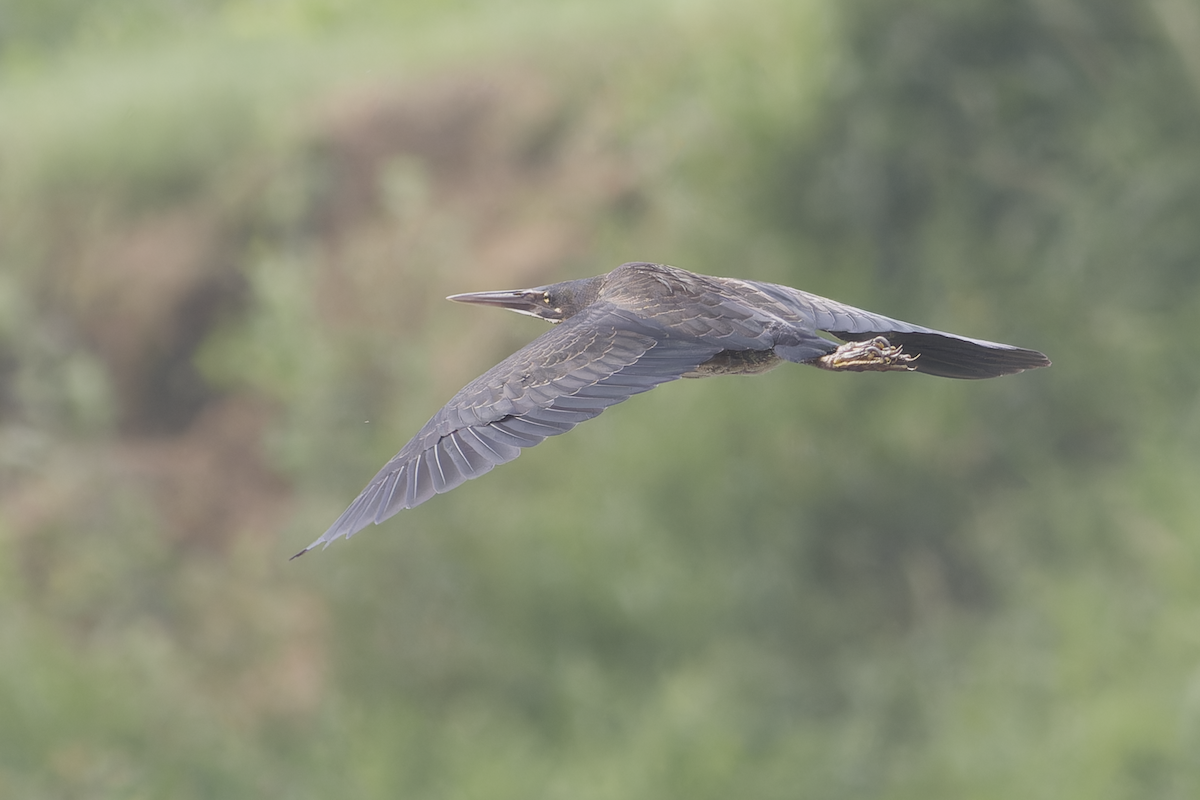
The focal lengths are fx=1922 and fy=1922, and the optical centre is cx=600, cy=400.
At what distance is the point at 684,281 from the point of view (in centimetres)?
675

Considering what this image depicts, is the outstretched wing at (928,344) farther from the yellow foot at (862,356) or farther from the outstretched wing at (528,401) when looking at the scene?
the outstretched wing at (528,401)

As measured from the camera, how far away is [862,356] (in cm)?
648

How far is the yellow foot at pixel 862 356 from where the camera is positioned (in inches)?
254

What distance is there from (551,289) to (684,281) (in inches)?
40.7

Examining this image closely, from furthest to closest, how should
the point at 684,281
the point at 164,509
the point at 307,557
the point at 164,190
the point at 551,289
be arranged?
Answer: 1. the point at 164,190
2. the point at 164,509
3. the point at 307,557
4. the point at 551,289
5. the point at 684,281

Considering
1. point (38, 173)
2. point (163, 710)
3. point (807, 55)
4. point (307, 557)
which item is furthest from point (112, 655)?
point (807, 55)

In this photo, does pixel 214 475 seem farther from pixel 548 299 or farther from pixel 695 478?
pixel 548 299

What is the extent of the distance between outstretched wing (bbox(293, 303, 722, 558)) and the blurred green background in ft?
20.2

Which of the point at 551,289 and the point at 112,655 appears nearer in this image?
the point at 551,289

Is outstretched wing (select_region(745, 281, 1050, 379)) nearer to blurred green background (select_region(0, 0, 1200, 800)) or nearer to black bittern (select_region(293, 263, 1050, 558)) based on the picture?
black bittern (select_region(293, 263, 1050, 558))

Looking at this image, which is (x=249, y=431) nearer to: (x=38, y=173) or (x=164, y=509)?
(x=164, y=509)

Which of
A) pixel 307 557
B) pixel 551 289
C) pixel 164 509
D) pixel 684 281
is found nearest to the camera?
pixel 684 281

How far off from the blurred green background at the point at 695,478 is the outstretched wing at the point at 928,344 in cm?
566

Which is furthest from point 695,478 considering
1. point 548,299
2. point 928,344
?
point 928,344
